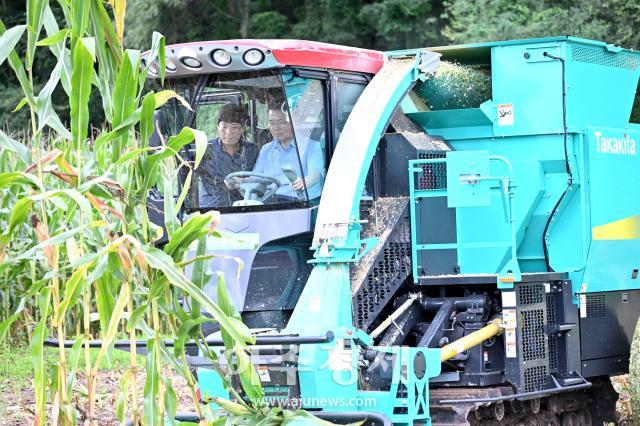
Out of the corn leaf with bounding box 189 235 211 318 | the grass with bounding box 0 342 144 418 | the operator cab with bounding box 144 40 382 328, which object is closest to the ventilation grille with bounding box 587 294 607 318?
the operator cab with bounding box 144 40 382 328

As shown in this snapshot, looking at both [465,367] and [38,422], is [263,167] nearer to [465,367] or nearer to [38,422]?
[465,367]

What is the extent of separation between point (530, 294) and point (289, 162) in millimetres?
2159

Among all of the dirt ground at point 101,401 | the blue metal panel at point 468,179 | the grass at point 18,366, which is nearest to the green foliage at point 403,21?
the grass at point 18,366

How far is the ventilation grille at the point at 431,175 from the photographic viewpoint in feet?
27.7

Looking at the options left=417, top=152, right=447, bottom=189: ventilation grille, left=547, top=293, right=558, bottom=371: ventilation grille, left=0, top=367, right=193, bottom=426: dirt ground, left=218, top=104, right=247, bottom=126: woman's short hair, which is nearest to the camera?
left=218, top=104, right=247, bottom=126: woman's short hair

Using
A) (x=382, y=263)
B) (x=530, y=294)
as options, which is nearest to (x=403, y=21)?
(x=530, y=294)

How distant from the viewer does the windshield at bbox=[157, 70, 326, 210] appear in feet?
26.0

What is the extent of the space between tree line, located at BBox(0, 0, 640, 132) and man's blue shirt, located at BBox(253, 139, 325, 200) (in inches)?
386

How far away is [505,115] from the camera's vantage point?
8922 millimetres

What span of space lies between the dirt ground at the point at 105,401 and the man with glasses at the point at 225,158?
1701 millimetres

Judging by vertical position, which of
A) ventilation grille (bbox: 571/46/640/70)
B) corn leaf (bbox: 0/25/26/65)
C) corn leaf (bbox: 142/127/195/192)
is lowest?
corn leaf (bbox: 142/127/195/192)

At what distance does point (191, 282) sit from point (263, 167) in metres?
3.08

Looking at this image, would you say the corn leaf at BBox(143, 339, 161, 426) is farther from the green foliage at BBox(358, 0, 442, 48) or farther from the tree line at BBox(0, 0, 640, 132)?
the green foliage at BBox(358, 0, 442, 48)

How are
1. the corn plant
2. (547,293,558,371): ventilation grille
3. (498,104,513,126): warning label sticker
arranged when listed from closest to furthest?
the corn plant, (547,293,558,371): ventilation grille, (498,104,513,126): warning label sticker
